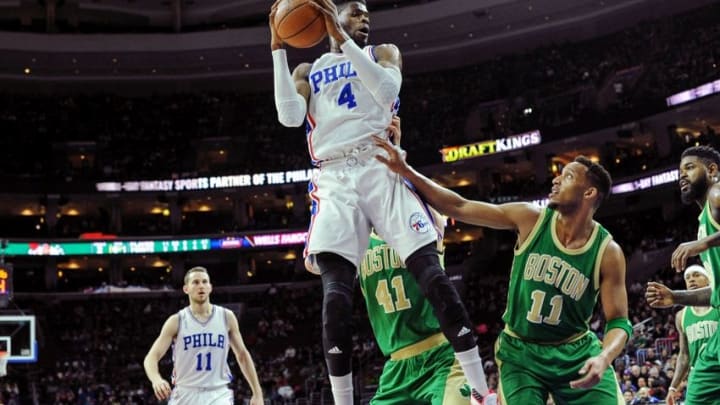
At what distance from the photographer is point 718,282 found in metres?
6.79

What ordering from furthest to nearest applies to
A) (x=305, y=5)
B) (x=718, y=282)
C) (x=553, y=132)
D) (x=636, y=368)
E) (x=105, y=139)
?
(x=105, y=139) < (x=553, y=132) < (x=636, y=368) < (x=718, y=282) < (x=305, y=5)

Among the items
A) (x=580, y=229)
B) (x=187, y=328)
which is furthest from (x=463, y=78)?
(x=580, y=229)

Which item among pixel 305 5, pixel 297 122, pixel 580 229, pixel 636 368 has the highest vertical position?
pixel 305 5

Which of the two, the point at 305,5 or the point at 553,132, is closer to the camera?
the point at 305,5

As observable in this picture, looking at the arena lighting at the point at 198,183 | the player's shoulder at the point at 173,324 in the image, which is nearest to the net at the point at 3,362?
the player's shoulder at the point at 173,324

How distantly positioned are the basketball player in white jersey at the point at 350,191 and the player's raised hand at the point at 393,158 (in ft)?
0.27

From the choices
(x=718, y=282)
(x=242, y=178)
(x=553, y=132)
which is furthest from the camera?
(x=242, y=178)

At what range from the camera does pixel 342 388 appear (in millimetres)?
5418

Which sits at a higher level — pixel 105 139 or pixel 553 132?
pixel 105 139

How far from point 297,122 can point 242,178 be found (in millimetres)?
34717

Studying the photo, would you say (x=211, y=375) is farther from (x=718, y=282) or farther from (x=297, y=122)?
(x=718, y=282)

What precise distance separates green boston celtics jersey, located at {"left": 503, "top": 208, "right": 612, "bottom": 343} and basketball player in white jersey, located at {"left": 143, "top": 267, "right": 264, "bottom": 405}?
12.7ft

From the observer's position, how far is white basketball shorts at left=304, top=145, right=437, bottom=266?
5.47 metres

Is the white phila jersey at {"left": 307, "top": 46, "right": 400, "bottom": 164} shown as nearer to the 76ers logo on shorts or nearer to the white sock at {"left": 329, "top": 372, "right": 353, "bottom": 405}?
the 76ers logo on shorts
